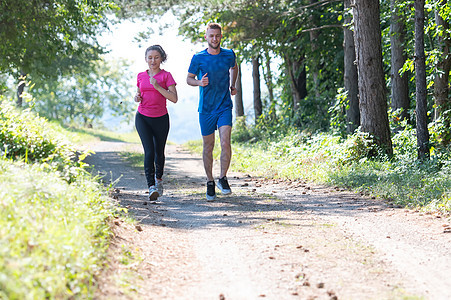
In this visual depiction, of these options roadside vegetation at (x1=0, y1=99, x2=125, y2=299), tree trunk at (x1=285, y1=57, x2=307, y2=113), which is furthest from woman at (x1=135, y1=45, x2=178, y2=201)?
tree trunk at (x1=285, y1=57, x2=307, y2=113)

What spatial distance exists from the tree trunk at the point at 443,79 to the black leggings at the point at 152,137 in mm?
6759

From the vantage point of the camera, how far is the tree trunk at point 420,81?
9969mm

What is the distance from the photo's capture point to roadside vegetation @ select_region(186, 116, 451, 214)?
7.74m

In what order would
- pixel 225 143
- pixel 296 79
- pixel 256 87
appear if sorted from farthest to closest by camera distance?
pixel 256 87 < pixel 296 79 < pixel 225 143

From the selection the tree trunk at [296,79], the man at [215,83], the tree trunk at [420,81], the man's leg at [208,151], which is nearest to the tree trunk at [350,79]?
the tree trunk at [420,81]

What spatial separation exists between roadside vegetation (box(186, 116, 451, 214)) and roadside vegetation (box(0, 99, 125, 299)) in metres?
4.39

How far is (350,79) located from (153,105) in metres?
8.78

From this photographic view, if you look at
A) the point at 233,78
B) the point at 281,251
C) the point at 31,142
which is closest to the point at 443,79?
the point at 233,78

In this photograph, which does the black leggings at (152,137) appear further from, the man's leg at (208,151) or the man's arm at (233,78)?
the man's arm at (233,78)

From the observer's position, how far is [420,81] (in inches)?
403

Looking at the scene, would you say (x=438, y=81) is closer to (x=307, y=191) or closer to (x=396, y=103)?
(x=396, y=103)

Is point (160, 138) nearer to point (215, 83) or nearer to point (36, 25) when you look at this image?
point (215, 83)

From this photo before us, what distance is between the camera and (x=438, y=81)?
1187cm

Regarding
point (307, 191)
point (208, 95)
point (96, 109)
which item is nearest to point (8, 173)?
point (208, 95)
